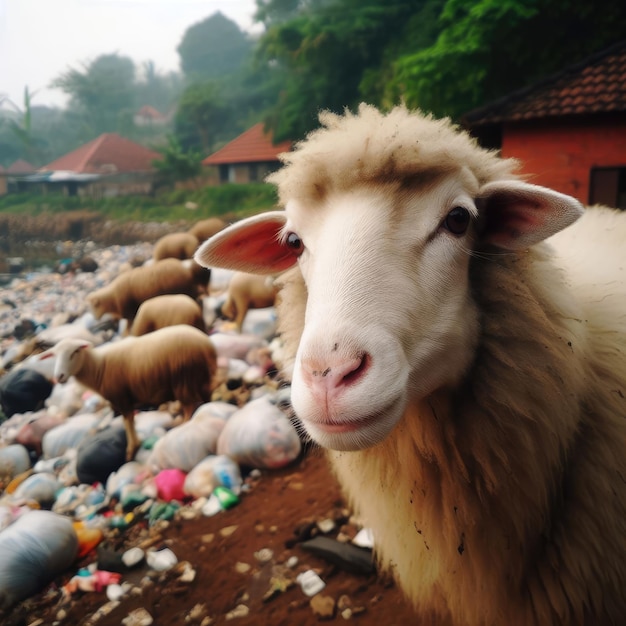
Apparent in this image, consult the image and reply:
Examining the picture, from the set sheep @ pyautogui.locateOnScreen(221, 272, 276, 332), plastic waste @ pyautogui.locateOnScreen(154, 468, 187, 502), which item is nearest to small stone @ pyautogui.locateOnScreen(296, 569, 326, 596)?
plastic waste @ pyautogui.locateOnScreen(154, 468, 187, 502)

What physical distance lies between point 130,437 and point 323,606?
77.5 inches

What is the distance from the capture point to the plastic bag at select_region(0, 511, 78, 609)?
219 cm

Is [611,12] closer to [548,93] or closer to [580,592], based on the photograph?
[548,93]

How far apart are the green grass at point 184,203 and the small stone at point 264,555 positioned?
3.05m

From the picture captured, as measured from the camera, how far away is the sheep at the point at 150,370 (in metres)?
3.29

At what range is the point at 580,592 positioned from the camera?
4.01 ft

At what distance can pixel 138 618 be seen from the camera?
2.09 m

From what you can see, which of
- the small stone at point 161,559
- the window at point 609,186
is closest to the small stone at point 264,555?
the small stone at point 161,559

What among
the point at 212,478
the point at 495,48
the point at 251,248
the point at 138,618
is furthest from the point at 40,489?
the point at 495,48

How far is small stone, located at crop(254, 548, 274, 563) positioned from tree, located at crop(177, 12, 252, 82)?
14.4 feet

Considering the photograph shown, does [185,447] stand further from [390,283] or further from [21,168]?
[21,168]

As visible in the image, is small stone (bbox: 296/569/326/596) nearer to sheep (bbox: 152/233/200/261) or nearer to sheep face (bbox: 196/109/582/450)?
sheep face (bbox: 196/109/582/450)

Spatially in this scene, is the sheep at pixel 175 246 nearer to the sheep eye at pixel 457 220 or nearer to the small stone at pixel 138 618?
the small stone at pixel 138 618

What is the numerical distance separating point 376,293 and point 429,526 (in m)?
0.85
